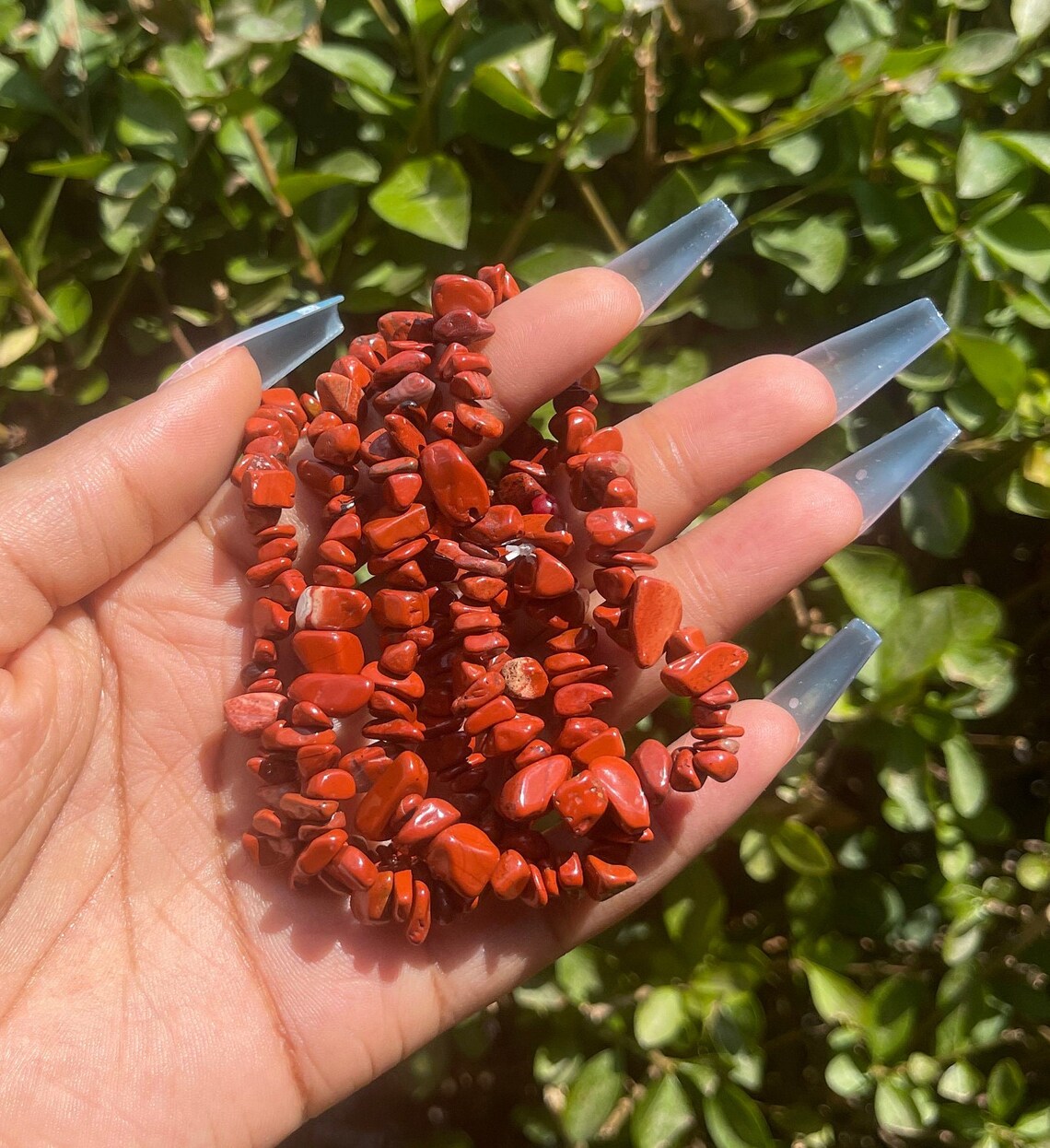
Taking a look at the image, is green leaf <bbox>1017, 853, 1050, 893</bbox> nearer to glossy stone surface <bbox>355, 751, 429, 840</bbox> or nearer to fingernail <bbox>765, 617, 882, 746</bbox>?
fingernail <bbox>765, 617, 882, 746</bbox>

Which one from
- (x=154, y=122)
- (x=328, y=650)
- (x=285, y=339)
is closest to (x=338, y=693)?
(x=328, y=650)

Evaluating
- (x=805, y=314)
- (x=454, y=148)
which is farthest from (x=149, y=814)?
(x=805, y=314)

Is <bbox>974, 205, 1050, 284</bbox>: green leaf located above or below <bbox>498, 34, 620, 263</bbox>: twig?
below

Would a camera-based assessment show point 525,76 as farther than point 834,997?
No

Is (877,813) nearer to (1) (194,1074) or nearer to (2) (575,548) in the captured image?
(2) (575,548)

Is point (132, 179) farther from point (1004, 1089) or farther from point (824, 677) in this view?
point (1004, 1089)

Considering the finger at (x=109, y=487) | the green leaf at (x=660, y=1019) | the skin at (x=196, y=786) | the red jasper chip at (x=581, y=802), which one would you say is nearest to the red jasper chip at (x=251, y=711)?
the skin at (x=196, y=786)

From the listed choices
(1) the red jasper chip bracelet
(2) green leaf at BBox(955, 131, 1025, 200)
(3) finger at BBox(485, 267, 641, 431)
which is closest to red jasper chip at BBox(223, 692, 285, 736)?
(1) the red jasper chip bracelet
